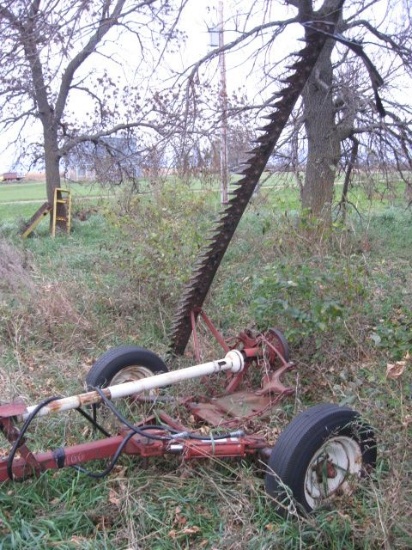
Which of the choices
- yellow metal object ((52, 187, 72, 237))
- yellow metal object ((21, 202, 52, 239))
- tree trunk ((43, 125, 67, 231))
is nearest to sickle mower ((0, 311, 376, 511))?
yellow metal object ((21, 202, 52, 239))

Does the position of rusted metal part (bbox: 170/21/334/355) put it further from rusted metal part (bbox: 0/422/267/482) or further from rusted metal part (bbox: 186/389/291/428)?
rusted metal part (bbox: 0/422/267/482)

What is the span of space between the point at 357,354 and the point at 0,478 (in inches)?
115

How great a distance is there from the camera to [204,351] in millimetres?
5465

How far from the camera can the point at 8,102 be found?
14.3 metres

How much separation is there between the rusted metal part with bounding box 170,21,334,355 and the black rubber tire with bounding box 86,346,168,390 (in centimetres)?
60

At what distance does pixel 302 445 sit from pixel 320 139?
7294 mm

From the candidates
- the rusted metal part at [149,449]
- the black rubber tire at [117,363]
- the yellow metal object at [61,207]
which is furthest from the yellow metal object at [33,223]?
the rusted metal part at [149,449]

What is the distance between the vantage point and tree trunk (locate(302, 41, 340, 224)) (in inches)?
374

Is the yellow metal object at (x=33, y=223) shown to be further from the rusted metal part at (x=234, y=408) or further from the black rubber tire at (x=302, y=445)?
the black rubber tire at (x=302, y=445)

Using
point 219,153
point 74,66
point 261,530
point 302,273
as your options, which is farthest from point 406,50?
point 74,66

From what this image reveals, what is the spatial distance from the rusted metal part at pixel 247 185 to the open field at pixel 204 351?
1.37 ft

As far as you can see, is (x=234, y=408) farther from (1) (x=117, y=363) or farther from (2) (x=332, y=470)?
(2) (x=332, y=470)

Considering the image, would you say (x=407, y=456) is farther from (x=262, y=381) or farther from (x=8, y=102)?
(x=8, y=102)

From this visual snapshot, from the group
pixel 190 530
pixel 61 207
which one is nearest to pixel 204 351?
pixel 190 530
